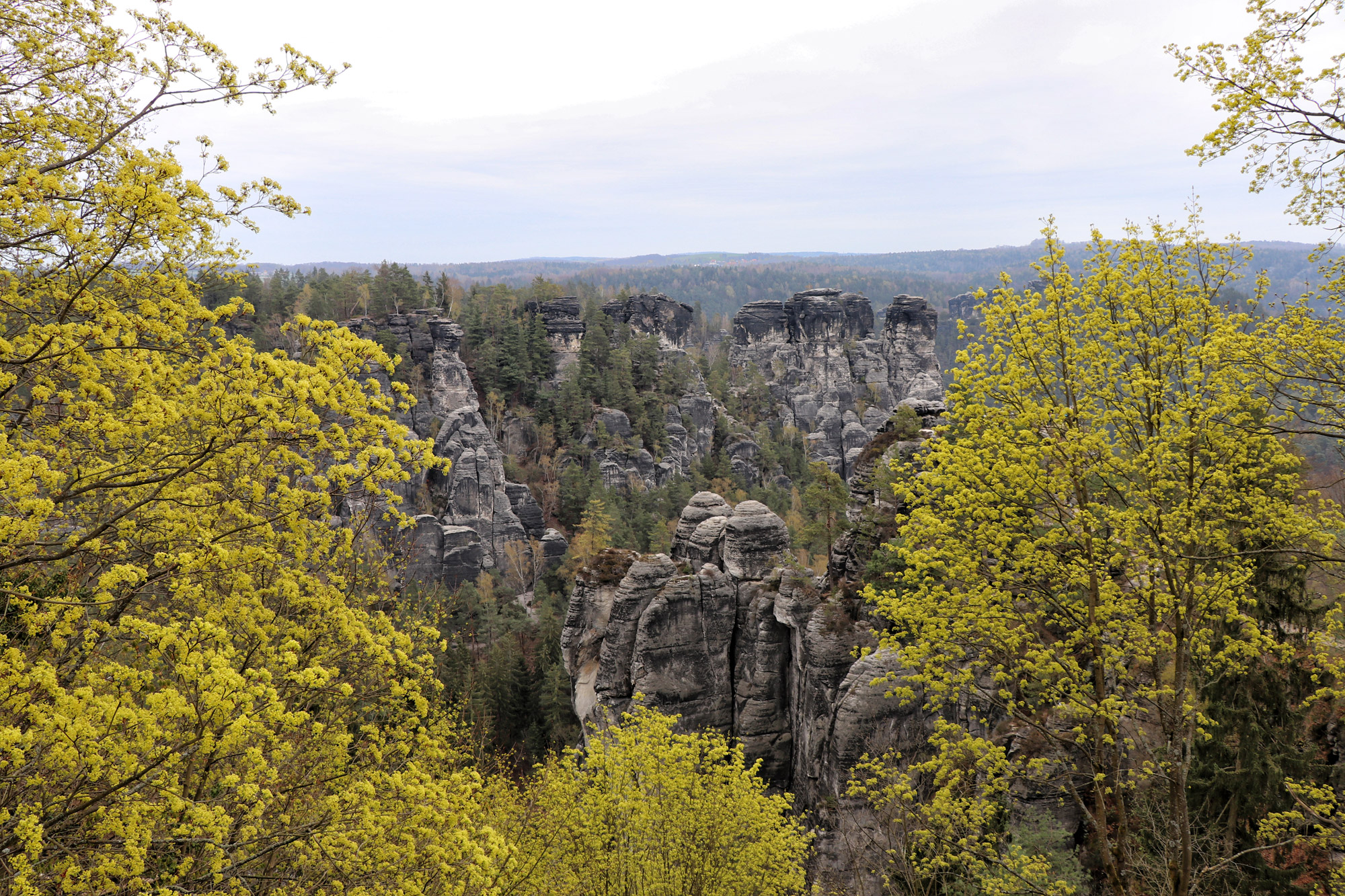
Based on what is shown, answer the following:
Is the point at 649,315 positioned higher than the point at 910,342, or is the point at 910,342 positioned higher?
the point at 649,315

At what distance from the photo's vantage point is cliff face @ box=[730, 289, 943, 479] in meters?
103

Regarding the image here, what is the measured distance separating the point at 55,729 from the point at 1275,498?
1418 cm

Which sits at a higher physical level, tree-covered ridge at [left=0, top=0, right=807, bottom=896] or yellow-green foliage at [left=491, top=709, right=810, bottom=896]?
tree-covered ridge at [left=0, top=0, right=807, bottom=896]

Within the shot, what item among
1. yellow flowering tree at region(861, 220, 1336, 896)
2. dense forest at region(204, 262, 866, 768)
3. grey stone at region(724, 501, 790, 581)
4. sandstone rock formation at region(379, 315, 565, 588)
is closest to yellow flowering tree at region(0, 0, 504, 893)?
yellow flowering tree at region(861, 220, 1336, 896)

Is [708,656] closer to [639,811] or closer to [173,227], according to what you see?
[639,811]

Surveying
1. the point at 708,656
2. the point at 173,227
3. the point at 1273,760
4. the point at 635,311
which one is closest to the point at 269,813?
the point at 173,227

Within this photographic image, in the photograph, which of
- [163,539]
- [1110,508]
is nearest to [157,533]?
[163,539]

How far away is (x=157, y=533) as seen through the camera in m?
6.23

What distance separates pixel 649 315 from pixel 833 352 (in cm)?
3087

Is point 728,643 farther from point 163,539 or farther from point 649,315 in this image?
point 649,315

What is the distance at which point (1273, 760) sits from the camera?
39.8 feet

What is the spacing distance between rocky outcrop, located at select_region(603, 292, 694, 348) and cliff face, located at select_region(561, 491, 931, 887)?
6712cm

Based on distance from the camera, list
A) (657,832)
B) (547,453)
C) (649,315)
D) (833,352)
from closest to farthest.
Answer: (657,832)
(547,453)
(649,315)
(833,352)

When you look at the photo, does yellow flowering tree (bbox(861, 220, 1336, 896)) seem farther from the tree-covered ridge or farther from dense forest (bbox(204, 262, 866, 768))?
dense forest (bbox(204, 262, 866, 768))
